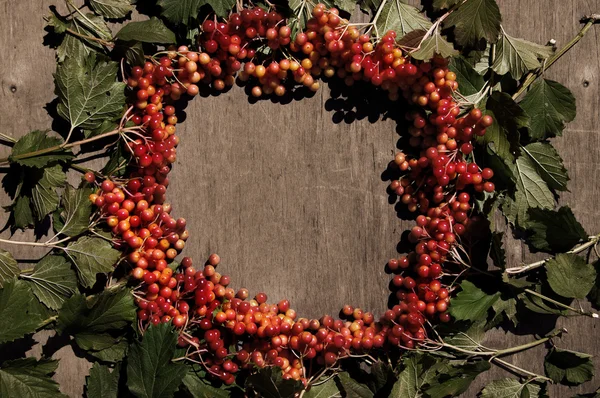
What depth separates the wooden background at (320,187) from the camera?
5.49ft

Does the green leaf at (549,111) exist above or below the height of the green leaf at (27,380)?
above

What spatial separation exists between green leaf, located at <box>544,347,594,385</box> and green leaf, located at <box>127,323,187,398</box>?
2.83ft

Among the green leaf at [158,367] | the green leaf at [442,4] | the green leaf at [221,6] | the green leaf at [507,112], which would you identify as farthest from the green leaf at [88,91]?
the green leaf at [507,112]

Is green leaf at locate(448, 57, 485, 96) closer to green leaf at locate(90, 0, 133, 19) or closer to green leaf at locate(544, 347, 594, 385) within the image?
green leaf at locate(544, 347, 594, 385)

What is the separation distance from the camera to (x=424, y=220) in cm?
162

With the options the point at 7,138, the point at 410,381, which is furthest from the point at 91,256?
the point at 410,381

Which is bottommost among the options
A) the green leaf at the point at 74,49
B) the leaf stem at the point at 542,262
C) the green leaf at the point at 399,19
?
the leaf stem at the point at 542,262

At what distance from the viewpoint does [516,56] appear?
63.8 inches

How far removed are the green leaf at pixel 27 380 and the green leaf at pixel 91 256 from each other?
8.1 inches

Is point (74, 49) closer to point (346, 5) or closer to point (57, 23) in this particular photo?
point (57, 23)

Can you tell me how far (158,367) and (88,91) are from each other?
0.63 metres

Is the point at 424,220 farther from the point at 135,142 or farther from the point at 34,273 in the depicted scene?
the point at 34,273

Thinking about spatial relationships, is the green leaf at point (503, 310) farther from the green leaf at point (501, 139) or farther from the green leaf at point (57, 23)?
the green leaf at point (57, 23)

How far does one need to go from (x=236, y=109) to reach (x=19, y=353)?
0.76m
